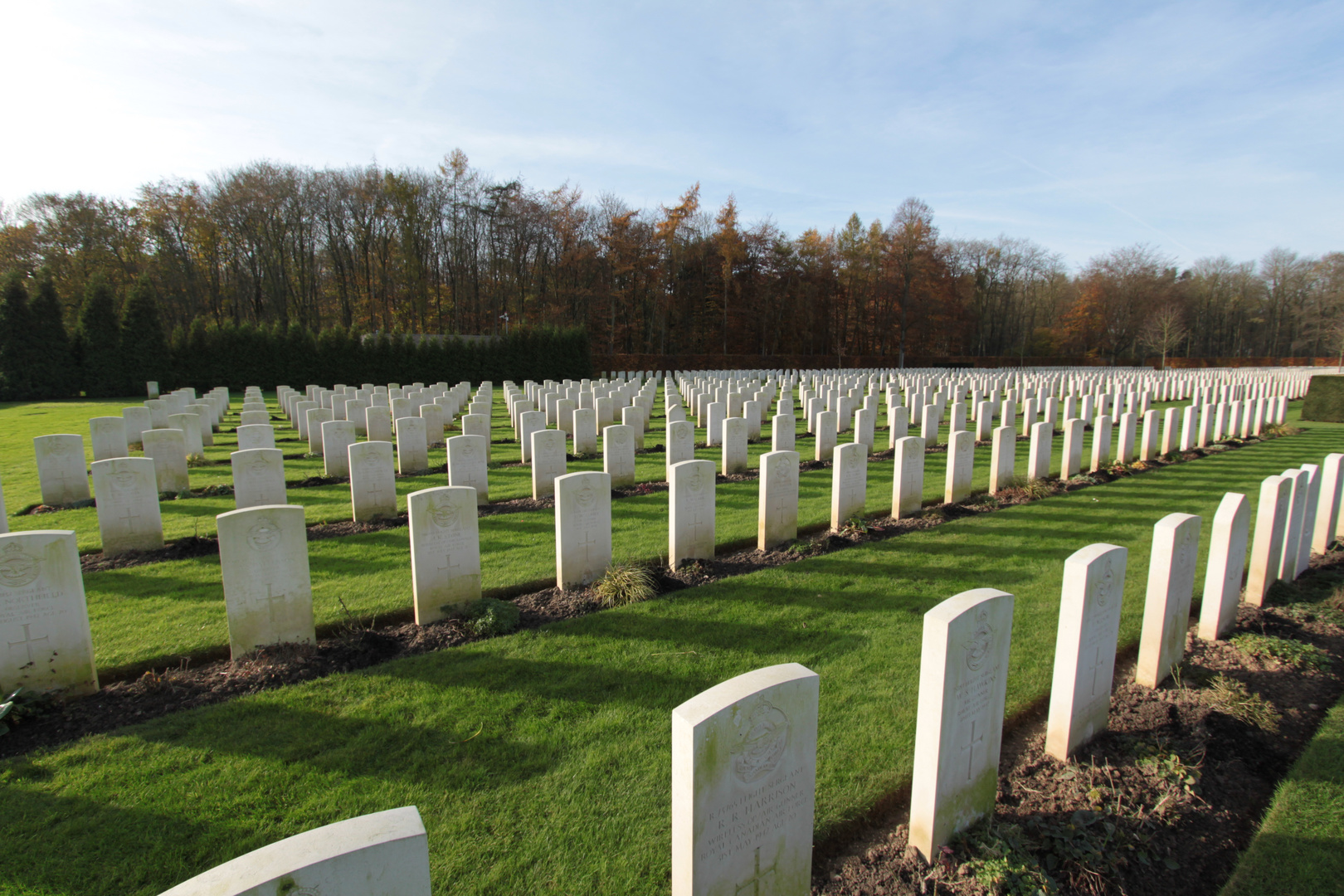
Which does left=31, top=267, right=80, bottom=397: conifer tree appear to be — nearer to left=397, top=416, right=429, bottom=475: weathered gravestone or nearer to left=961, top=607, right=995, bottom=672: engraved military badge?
left=397, top=416, right=429, bottom=475: weathered gravestone

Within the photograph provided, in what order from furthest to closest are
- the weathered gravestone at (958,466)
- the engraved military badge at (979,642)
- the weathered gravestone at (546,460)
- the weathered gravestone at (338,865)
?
the weathered gravestone at (958,466) → the weathered gravestone at (546,460) → the engraved military badge at (979,642) → the weathered gravestone at (338,865)

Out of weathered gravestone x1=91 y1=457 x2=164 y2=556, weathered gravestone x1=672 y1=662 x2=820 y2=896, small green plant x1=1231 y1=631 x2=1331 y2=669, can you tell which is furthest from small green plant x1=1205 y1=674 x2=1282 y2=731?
weathered gravestone x1=91 y1=457 x2=164 y2=556

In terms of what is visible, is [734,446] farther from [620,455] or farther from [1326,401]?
[1326,401]

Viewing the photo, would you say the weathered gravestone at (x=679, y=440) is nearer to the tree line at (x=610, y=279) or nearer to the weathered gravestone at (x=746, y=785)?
the weathered gravestone at (x=746, y=785)

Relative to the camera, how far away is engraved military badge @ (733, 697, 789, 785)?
2.03 m

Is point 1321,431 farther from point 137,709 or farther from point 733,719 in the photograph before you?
point 137,709

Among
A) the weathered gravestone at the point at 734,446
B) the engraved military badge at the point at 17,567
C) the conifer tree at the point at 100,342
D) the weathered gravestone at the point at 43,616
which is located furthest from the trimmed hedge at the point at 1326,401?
the conifer tree at the point at 100,342

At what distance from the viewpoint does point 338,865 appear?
4.56 ft

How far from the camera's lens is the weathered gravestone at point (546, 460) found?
26.7ft

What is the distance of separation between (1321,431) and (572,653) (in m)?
21.4

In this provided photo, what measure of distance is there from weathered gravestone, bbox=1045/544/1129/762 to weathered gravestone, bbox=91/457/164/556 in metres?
7.63

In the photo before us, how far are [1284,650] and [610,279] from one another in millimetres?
40760

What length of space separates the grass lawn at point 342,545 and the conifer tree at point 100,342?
1563 centimetres

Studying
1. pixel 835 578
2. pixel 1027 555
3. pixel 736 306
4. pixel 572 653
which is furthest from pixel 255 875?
pixel 736 306
